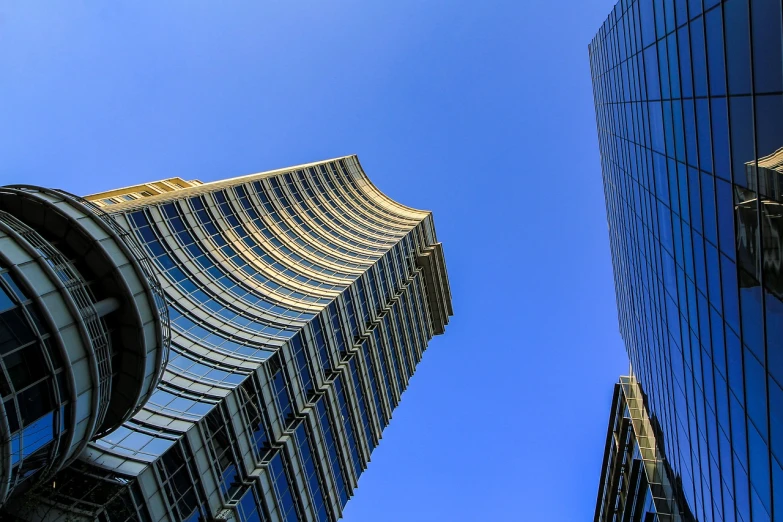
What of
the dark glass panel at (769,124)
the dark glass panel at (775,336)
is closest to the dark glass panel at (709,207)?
the dark glass panel at (775,336)

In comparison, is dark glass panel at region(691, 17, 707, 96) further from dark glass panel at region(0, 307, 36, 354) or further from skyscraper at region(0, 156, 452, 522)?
dark glass panel at region(0, 307, 36, 354)

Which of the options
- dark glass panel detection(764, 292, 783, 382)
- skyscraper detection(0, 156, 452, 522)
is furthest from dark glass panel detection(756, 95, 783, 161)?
skyscraper detection(0, 156, 452, 522)

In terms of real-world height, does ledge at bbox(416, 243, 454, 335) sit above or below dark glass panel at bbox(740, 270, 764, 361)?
below

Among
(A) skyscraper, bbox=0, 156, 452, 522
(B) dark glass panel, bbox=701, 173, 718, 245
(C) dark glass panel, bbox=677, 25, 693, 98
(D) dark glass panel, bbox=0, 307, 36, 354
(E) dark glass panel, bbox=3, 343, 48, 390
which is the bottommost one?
(A) skyscraper, bbox=0, 156, 452, 522

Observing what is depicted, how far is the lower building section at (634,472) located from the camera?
98.4ft

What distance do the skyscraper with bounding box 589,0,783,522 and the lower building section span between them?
1952 millimetres

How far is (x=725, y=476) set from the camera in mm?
18797

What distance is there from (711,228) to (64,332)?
21154 mm

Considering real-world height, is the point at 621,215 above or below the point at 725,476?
above

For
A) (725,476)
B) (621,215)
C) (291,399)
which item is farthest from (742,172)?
(291,399)

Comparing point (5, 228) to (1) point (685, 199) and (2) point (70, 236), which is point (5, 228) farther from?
(1) point (685, 199)

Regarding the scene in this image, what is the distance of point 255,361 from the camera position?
3128 centimetres

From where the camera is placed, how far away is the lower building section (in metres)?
30.0

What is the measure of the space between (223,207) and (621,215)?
110 ft
